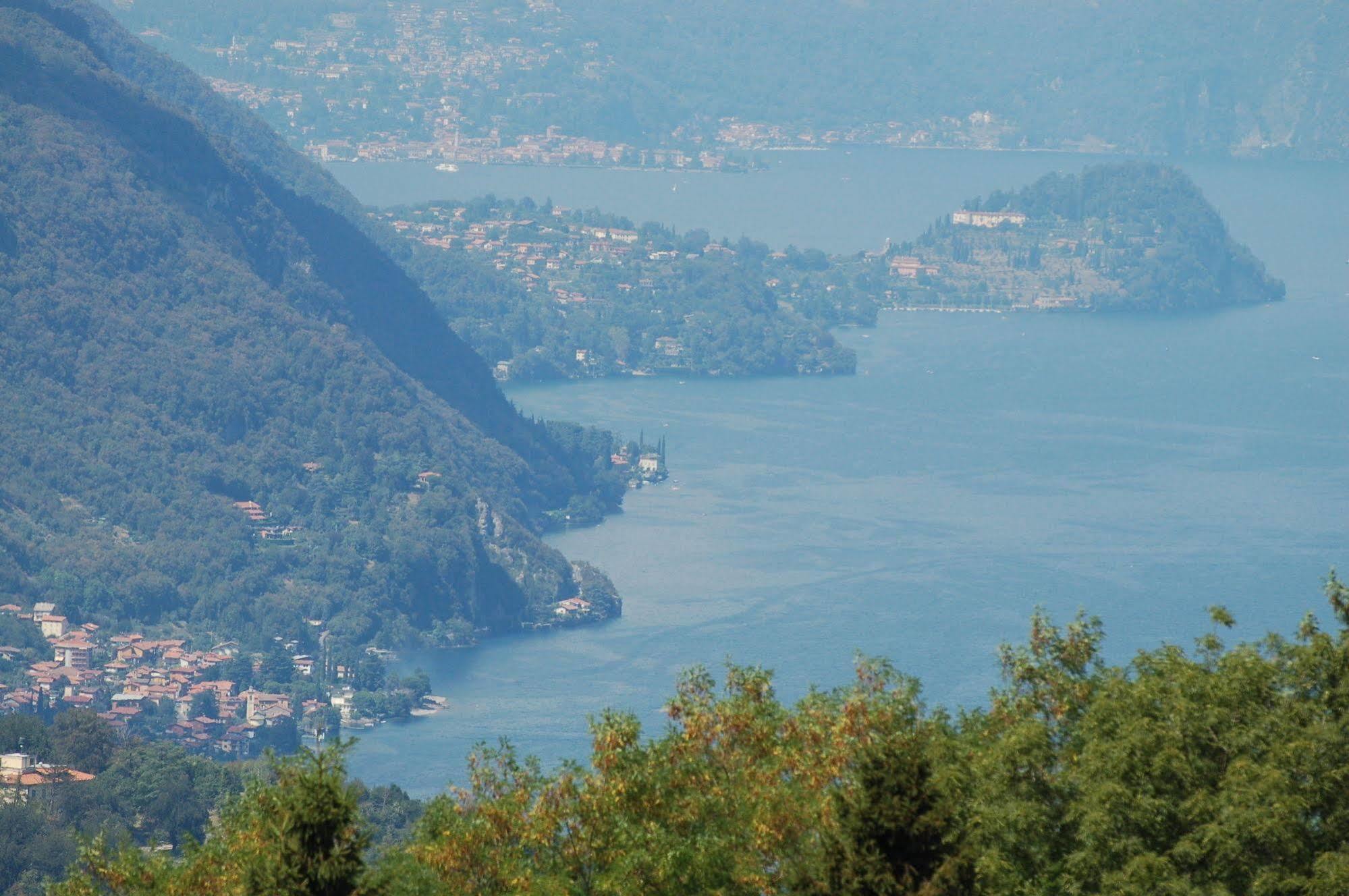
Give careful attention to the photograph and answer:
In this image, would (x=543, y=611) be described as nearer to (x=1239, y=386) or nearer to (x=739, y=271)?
(x=1239, y=386)

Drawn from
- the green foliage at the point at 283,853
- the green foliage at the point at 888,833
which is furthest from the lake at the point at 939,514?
the green foliage at the point at 888,833

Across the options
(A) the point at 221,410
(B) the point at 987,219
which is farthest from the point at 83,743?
(B) the point at 987,219

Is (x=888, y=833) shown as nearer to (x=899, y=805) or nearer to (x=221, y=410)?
(x=899, y=805)

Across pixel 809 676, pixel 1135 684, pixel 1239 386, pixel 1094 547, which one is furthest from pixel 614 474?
pixel 1135 684

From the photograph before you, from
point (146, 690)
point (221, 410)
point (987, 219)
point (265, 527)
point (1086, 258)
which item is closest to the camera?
point (146, 690)

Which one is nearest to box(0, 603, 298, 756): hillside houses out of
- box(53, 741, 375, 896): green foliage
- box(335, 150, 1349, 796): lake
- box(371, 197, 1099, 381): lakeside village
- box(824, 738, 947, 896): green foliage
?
box(335, 150, 1349, 796): lake

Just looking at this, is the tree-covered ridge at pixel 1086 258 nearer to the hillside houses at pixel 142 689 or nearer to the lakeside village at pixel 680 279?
the lakeside village at pixel 680 279
